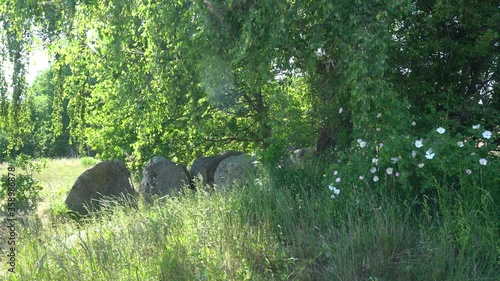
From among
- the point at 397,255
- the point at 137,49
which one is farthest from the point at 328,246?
the point at 137,49

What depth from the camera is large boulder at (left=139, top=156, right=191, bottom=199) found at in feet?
31.0

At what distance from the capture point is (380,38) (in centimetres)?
542

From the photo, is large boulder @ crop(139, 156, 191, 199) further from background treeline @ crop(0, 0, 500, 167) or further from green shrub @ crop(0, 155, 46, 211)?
green shrub @ crop(0, 155, 46, 211)

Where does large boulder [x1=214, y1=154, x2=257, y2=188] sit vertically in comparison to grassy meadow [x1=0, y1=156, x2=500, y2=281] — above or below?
above

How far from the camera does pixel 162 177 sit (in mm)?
9578

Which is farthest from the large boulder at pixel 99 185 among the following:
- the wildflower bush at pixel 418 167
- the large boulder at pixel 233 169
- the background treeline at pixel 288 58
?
the wildflower bush at pixel 418 167

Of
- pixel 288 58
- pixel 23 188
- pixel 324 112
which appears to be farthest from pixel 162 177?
pixel 288 58

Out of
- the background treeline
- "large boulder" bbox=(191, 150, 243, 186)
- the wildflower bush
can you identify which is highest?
the background treeline

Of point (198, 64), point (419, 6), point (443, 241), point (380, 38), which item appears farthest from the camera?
point (419, 6)

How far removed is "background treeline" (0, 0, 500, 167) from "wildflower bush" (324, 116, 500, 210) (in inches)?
14.1

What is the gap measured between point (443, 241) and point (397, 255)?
1.38 feet

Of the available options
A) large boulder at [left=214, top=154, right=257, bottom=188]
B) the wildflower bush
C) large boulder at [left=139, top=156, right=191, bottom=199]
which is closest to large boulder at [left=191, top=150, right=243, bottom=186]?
large boulder at [left=139, top=156, right=191, bottom=199]

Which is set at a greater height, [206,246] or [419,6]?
[419,6]

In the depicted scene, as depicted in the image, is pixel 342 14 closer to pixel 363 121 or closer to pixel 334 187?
pixel 363 121
